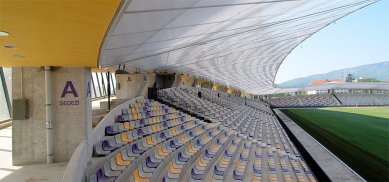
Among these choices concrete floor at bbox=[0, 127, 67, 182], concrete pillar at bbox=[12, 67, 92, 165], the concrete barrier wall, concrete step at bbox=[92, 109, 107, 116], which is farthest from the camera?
concrete step at bbox=[92, 109, 107, 116]

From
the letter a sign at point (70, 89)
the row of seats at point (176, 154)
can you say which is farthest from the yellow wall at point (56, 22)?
the letter a sign at point (70, 89)

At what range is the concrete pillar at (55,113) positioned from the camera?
8422mm

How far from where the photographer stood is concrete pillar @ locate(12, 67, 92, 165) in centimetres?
842

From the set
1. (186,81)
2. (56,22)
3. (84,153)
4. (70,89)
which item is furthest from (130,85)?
(56,22)

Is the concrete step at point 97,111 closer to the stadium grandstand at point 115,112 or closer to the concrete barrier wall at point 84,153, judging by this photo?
the stadium grandstand at point 115,112

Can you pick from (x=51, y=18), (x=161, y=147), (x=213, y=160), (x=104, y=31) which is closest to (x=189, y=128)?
(x=213, y=160)

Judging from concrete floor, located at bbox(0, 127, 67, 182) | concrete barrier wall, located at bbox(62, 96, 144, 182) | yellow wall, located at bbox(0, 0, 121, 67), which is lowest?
concrete floor, located at bbox(0, 127, 67, 182)

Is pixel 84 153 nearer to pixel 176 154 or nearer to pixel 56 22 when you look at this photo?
pixel 56 22

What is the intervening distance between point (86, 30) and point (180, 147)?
576 cm

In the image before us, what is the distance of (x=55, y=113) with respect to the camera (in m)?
8.54

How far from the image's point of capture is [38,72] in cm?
854

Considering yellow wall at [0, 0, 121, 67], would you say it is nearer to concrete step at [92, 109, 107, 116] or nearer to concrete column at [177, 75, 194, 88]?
concrete step at [92, 109, 107, 116]

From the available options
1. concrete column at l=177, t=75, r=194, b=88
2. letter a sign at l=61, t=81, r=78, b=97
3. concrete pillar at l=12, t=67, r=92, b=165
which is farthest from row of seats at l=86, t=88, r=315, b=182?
concrete column at l=177, t=75, r=194, b=88

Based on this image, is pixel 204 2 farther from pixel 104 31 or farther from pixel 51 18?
pixel 51 18
